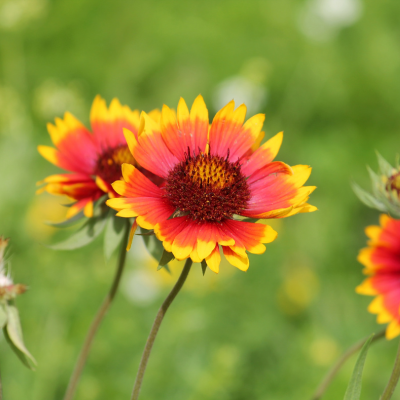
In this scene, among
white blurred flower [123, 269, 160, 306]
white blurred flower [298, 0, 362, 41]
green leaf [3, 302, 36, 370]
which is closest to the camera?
green leaf [3, 302, 36, 370]

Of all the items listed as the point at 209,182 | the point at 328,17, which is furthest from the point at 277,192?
the point at 328,17

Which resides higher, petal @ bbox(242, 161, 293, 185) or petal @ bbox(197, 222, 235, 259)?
petal @ bbox(242, 161, 293, 185)

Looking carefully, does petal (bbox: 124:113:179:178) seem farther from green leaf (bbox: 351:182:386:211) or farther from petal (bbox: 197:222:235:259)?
green leaf (bbox: 351:182:386:211)

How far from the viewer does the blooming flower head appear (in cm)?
129

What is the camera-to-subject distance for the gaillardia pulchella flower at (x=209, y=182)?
1025 millimetres

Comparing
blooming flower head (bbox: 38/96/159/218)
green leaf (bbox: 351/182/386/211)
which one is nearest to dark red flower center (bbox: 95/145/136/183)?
blooming flower head (bbox: 38/96/159/218)

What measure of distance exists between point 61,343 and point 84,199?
4.24 feet

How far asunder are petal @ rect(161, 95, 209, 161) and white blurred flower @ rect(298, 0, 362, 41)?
11.0 ft

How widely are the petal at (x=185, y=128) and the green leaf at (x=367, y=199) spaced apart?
393 millimetres

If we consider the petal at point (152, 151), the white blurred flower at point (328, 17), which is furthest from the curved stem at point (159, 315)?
the white blurred flower at point (328, 17)

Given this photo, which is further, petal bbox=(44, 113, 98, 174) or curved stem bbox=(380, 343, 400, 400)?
petal bbox=(44, 113, 98, 174)

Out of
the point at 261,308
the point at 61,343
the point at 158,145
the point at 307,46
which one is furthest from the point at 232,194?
the point at 307,46

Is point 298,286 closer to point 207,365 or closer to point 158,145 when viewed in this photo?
point 207,365

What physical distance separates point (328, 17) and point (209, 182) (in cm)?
347
